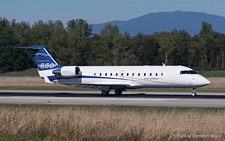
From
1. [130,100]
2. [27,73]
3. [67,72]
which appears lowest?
[130,100]

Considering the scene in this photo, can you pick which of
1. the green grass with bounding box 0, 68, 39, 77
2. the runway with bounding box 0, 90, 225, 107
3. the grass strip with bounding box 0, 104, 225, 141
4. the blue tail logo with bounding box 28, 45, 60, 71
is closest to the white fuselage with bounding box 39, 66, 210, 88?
the blue tail logo with bounding box 28, 45, 60, 71

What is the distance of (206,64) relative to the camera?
10156cm

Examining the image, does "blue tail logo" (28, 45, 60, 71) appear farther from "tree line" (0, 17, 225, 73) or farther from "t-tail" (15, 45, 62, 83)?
"tree line" (0, 17, 225, 73)

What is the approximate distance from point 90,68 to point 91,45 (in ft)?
214

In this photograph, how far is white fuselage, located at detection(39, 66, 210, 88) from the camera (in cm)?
3572

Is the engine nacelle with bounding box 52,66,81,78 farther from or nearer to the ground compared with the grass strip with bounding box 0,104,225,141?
farther from the ground

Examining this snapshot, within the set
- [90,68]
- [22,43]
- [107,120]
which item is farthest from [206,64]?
[107,120]

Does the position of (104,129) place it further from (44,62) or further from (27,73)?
(27,73)

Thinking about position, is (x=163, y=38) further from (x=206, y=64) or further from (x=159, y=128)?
(x=159, y=128)

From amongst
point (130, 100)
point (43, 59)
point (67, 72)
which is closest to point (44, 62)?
point (43, 59)

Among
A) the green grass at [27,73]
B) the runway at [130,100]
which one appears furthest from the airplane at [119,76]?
the green grass at [27,73]

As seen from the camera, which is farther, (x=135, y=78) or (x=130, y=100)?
(x=135, y=78)

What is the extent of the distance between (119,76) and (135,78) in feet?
4.98

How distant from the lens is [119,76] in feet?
124
